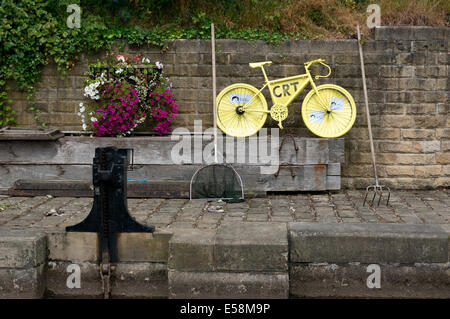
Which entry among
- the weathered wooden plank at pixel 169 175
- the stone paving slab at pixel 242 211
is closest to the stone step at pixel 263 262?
the stone paving slab at pixel 242 211

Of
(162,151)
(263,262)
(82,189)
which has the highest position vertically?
(162,151)

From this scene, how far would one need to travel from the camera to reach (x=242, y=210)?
6.53 meters

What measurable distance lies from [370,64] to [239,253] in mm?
4588

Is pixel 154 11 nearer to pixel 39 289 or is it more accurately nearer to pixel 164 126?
pixel 164 126

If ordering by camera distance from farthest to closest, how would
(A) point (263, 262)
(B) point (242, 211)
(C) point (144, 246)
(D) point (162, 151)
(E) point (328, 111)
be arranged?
(E) point (328, 111) → (D) point (162, 151) → (B) point (242, 211) → (C) point (144, 246) → (A) point (263, 262)

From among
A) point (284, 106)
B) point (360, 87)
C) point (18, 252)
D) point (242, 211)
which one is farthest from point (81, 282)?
point (360, 87)

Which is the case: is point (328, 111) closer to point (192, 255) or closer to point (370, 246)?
point (370, 246)

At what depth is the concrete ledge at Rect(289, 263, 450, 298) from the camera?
15.4 feet

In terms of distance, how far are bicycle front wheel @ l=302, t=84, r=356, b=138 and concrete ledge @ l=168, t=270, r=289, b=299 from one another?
3.51 m

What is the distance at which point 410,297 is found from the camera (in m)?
4.68

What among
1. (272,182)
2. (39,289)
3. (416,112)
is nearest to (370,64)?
(416,112)

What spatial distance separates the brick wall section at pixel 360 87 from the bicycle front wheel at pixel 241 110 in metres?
0.38

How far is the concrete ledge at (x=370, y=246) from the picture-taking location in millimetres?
4688

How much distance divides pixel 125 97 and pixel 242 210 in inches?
101
